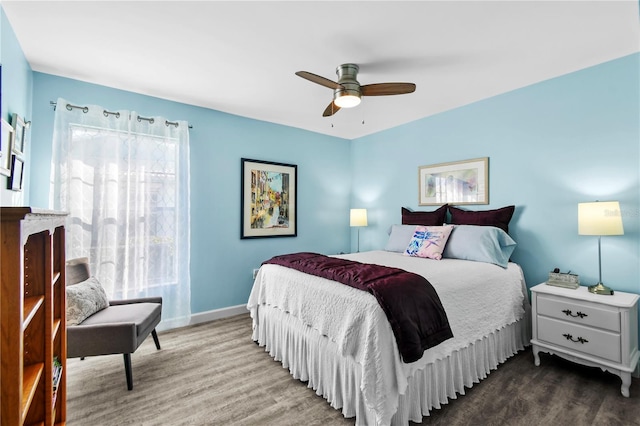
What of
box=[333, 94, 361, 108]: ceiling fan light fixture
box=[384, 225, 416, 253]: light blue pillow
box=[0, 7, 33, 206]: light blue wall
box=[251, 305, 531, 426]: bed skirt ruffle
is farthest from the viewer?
box=[384, 225, 416, 253]: light blue pillow

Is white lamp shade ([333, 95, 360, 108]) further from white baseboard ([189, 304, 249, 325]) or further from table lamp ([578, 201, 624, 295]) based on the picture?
white baseboard ([189, 304, 249, 325])

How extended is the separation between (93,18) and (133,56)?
1.50 ft

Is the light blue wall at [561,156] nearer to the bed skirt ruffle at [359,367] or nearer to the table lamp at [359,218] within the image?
the bed skirt ruffle at [359,367]

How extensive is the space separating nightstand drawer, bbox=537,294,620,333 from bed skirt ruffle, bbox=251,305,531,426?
1.22ft

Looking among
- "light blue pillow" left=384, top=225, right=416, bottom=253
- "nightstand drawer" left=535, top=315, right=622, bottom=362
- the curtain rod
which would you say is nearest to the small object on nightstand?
"nightstand drawer" left=535, top=315, right=622, bottom=362

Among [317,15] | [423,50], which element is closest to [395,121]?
[423,50]

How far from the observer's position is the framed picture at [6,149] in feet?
6.16

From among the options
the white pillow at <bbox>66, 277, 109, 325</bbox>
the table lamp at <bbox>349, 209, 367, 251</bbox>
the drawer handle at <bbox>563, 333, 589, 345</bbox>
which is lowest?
the drawer handle at <bbox>563, 333, 589, 345</bbox>

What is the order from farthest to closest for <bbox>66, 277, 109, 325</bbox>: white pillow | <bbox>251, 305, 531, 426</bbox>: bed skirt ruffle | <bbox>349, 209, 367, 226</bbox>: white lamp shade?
1. <bbox>349, 209, 367, 226</bbox>: white lamp shade
2. <bbox>66, 277, 109, 325</bbox>: white pillow
3. <bbox>251, 305, 531, 426</bbox>: bed skirt ruffle

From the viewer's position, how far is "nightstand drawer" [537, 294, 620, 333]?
2.13m

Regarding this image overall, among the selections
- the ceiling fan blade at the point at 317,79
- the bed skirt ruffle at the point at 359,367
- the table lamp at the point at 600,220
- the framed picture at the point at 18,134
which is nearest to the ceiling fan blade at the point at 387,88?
the ceiling fan blade at the point at 317,79

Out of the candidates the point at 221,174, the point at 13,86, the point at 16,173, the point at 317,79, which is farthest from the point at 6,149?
the point at 317,79

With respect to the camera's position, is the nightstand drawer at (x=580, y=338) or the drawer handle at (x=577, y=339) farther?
the drawer handle at (x=577, y=339)

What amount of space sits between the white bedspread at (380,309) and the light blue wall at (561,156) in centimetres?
49
